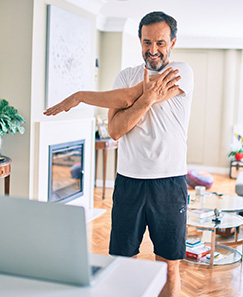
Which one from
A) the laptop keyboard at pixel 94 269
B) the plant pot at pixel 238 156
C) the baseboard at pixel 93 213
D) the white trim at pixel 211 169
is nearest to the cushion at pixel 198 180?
the plant pot at pixel 238 156

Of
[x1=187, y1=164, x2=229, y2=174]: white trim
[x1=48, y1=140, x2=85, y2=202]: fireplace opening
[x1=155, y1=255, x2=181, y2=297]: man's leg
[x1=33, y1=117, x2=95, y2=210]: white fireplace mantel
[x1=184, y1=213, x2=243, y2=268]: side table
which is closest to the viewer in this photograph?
[x1=155, y1=255, x2=181, y2=297]: man's leg

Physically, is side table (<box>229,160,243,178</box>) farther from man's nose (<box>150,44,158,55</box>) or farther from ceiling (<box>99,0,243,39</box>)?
man's nose (<box>150,44,158,55</box>)

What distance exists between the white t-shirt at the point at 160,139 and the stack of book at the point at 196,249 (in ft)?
6.57

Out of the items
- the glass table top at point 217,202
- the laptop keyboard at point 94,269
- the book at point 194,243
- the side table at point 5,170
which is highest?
the laptop keyboard at point 94,269

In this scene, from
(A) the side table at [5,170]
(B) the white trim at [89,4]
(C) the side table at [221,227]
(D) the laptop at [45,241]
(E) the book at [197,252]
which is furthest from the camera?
(B) the white trim at [89,4]

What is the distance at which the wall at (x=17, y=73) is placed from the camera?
382 centimetres

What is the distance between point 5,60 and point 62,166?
1.21 m

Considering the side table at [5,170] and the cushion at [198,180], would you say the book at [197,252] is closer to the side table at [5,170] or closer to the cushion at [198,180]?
the side table at [5,170]

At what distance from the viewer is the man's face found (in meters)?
1.80

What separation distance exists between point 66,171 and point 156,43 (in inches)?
119

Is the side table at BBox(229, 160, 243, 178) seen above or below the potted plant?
below

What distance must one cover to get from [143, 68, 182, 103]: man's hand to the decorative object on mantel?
196 cm

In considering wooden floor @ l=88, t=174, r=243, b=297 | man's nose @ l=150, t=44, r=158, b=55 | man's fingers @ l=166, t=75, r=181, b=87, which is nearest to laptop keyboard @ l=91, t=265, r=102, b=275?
man's fingers @ l=166, t=75, r=181, b=87

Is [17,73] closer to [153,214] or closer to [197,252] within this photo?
[197,252]
